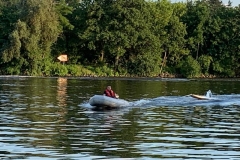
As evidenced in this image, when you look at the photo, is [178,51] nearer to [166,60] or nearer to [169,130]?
[166,60]

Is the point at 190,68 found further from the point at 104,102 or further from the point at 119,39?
the point at 104,102

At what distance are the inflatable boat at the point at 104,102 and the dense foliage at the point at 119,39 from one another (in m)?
54.8

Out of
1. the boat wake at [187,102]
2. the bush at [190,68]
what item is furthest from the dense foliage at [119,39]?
the boat wake at [187,102]

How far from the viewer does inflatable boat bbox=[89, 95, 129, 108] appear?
117 ft

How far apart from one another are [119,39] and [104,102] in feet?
198

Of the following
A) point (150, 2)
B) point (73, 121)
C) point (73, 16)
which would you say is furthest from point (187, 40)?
point (73, 121)

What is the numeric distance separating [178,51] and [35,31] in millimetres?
26868

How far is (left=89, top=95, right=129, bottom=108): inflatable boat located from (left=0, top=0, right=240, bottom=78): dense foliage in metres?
54.8

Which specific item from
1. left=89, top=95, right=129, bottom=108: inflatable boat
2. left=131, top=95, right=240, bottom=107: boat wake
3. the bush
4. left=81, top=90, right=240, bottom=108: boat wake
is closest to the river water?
left=89, top=95, right=129, bottom=108: inflatable boat

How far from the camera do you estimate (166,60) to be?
350ft

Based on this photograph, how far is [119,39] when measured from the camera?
9581 centimetres

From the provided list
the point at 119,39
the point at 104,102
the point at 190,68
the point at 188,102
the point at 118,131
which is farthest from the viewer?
the point at 190,68

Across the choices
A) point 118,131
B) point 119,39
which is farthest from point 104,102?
point 119,39

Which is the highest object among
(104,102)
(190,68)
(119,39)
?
(119,39)
